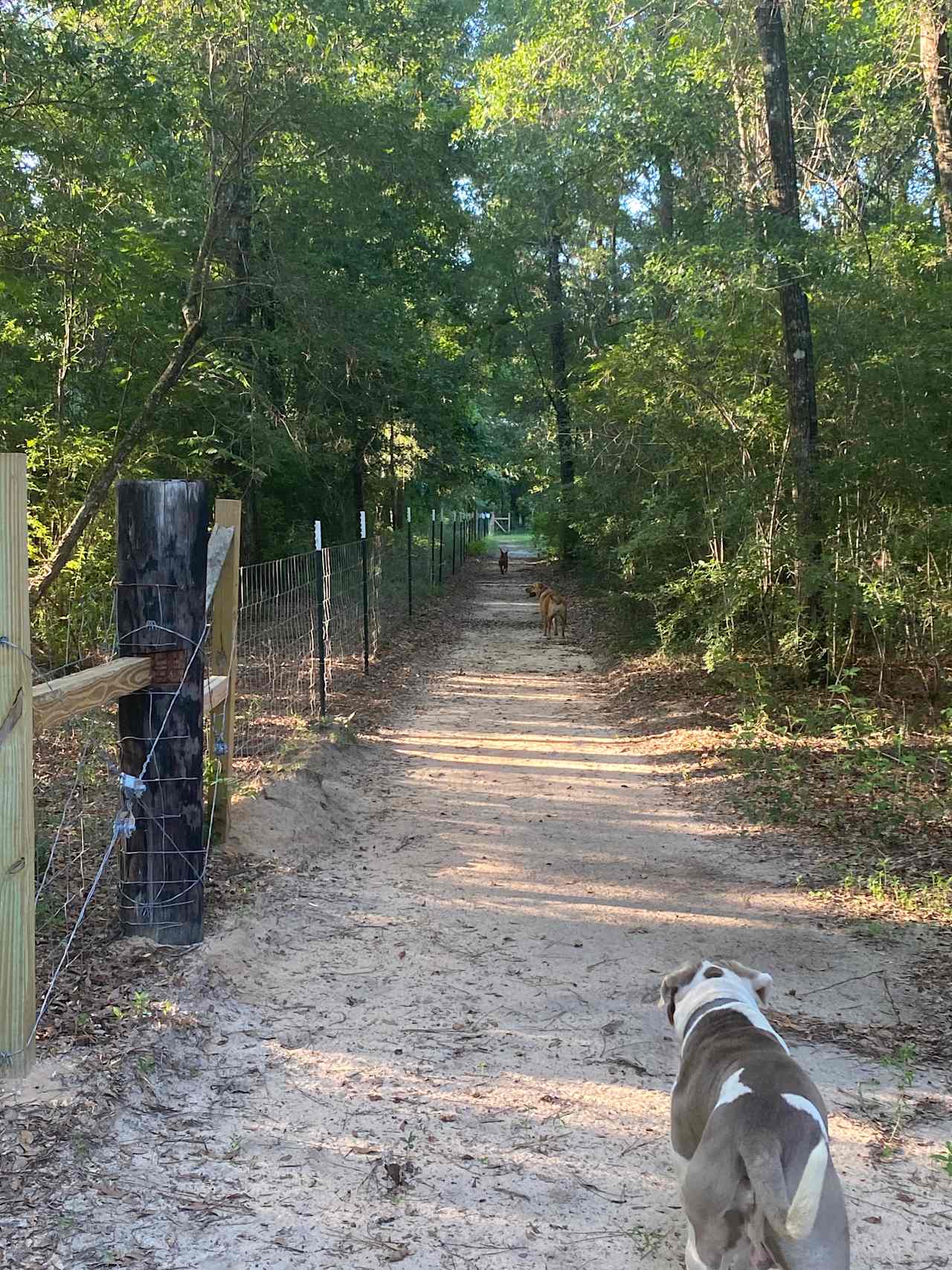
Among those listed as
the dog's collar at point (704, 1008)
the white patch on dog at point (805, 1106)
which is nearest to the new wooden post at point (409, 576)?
the dog's collar at point (704, 1008)

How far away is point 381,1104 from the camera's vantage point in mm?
3725

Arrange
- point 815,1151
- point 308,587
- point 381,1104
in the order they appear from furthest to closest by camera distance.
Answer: point 308,587 → point 381,1104 → point 815,1151

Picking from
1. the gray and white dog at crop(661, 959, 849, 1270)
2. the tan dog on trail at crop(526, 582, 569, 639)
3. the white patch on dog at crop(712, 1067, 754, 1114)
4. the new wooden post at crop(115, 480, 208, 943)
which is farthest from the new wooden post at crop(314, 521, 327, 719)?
the tan dog on trail at crop(526, 582, 569, 639)

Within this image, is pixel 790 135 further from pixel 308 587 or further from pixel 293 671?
pixel 293 671

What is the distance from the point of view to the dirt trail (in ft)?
9.89

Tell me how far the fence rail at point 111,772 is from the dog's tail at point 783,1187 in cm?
242

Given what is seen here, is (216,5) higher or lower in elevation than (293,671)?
higher

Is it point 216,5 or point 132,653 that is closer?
point 132,653

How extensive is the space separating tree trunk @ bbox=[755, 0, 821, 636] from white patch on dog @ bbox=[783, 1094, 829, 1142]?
7.98 metres

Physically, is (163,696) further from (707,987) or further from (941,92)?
(941,92)

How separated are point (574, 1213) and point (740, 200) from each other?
34.2ft

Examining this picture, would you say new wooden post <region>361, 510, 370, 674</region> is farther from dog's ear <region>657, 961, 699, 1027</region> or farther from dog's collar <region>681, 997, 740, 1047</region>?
dog's collar <region>681, 997, 740, 1047</region>

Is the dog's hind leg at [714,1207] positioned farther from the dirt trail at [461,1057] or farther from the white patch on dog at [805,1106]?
the dirt trail at [461,1057]

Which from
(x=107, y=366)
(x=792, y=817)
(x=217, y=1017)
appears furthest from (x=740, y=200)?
(x=217, y=1017)
